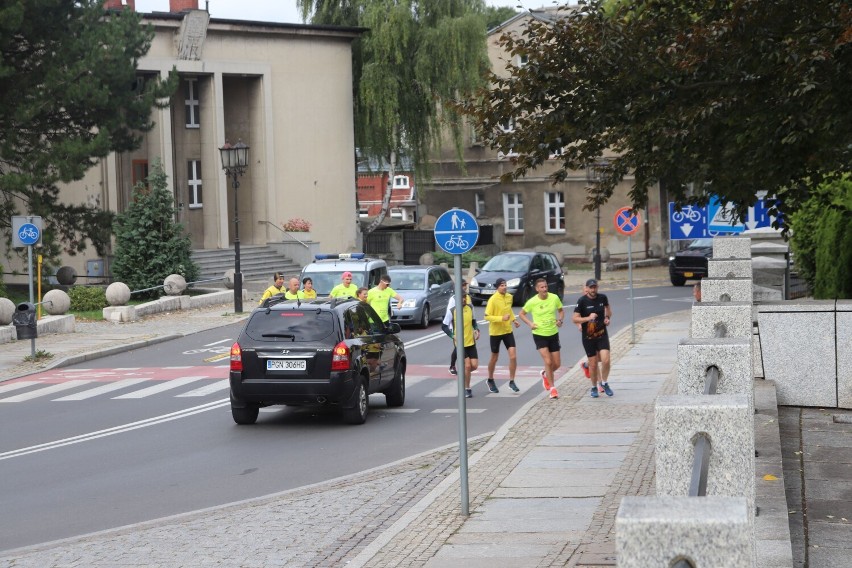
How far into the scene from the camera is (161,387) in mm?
21578

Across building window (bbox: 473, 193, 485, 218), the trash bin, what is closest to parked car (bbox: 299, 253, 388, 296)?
the trash bin

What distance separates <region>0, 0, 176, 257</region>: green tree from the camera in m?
35.0

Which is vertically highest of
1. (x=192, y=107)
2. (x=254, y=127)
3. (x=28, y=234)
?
(x=192, y=107)

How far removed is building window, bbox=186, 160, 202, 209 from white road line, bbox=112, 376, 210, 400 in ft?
90.1

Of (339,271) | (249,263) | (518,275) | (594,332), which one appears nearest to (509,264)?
(518,275)

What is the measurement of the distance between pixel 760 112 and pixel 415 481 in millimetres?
5316

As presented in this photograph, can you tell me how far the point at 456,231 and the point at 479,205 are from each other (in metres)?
50.4

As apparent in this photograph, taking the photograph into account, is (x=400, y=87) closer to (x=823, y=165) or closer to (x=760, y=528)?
(x=823, y=165)

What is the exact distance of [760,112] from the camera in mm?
12977

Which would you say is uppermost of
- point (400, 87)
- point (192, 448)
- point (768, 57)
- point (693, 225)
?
point (400, 87)

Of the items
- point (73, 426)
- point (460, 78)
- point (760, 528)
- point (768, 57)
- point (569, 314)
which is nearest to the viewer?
point (760, 528)

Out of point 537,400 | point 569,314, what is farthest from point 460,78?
point 537,400

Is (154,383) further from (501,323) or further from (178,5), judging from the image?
(178,5)

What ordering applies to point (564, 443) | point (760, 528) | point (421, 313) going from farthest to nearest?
1. point (421, 313)
2. point (564, 443)
3. point (760, 528)
